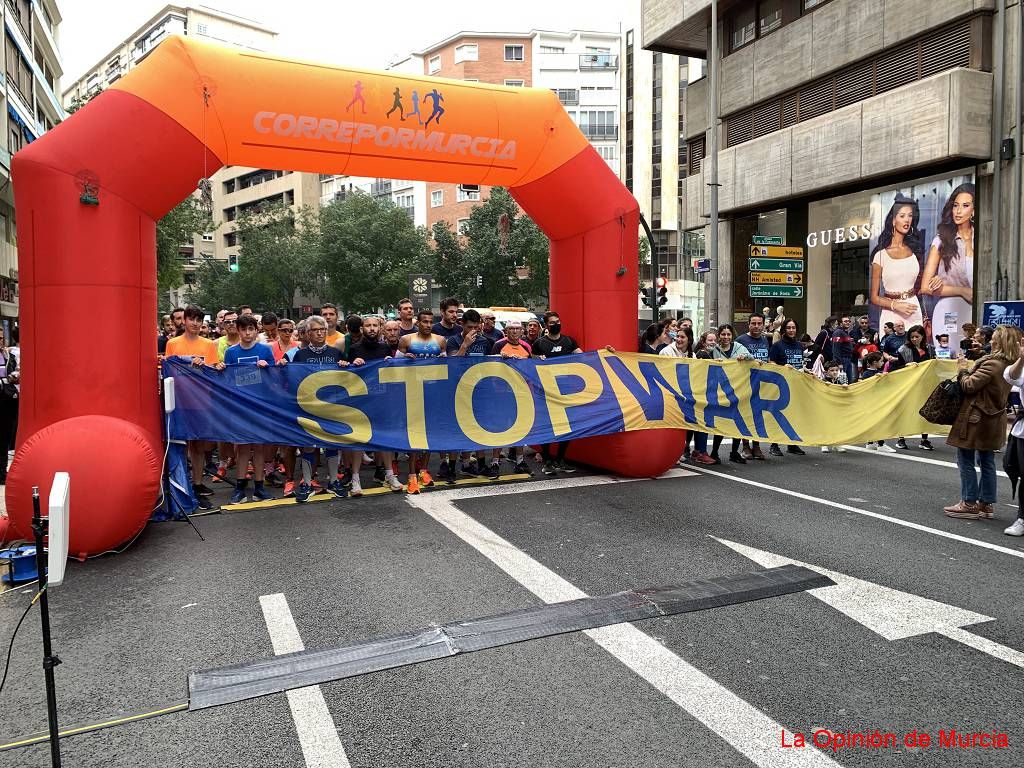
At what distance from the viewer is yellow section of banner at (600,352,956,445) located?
9.21m

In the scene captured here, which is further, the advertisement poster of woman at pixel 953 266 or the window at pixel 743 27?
the window at pixel 743 27

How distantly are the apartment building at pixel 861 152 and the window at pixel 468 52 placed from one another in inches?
1763

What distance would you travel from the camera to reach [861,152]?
65.7 feet

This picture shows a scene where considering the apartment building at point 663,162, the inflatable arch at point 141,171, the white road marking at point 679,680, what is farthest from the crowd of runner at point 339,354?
the apartment building at point 663,162

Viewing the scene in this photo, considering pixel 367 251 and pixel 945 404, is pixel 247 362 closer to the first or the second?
pixel 945 404

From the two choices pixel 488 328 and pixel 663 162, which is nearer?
pixel 488 328

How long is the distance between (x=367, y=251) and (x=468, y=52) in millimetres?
30620

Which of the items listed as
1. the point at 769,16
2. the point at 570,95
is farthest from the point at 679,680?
the point at 570,95

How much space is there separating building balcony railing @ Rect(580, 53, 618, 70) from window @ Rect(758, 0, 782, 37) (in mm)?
40426

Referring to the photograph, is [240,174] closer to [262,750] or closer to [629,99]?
[629,99]

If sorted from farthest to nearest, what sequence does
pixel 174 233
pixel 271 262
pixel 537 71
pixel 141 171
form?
1. pixel 537 71
2. pixel 271 262
3. pixel 174 233
4. pixel 141 171

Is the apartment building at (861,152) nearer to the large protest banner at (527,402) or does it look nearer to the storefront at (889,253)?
the storefront at (889,253)

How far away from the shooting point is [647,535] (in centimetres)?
660

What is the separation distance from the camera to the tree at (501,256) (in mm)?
44531
